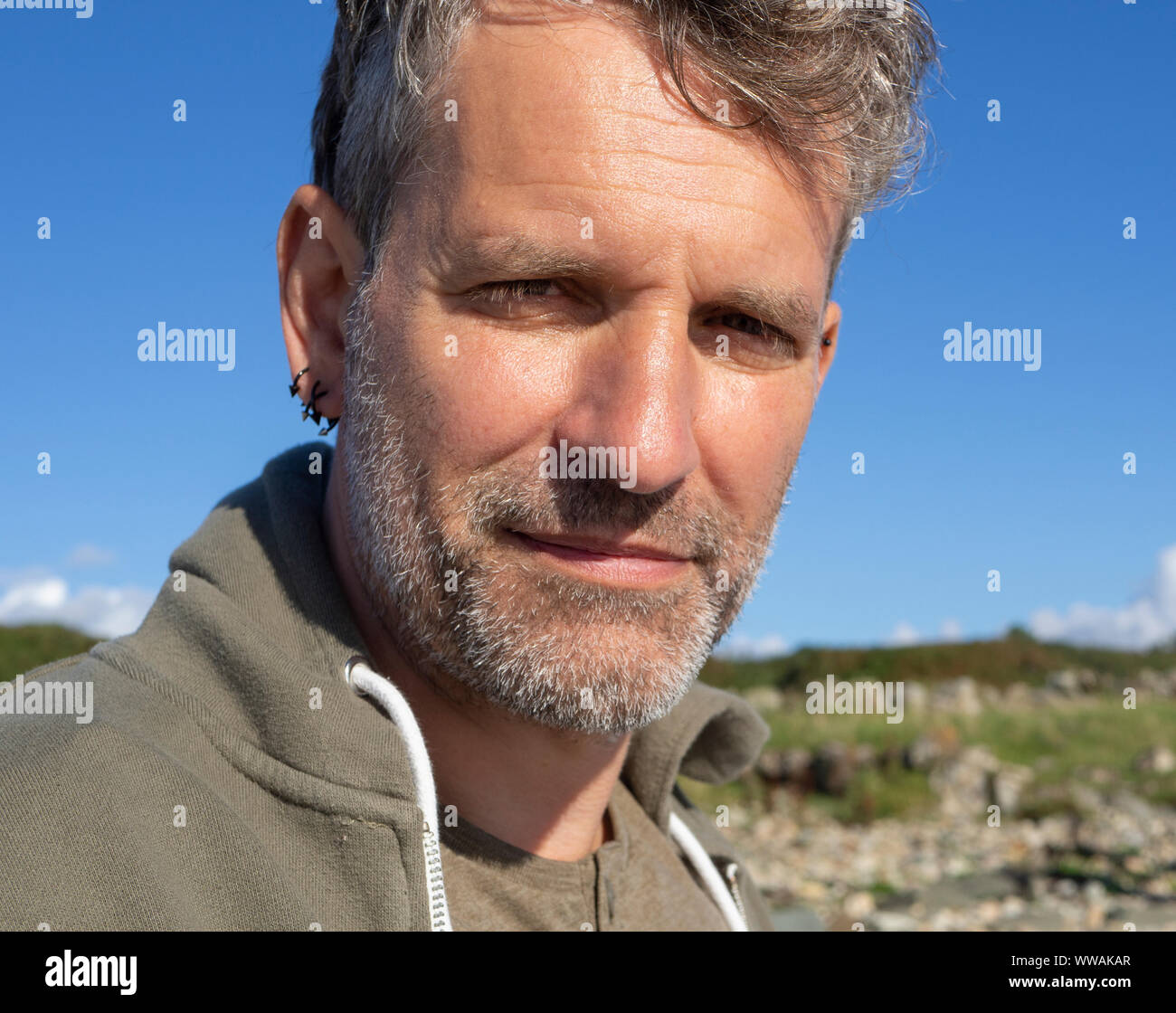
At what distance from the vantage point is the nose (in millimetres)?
2215

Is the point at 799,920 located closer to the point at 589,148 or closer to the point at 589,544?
the point at 589,544

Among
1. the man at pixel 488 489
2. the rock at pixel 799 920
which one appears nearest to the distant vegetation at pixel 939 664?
the rock at pixel 799 920

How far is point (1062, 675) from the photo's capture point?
24109mm

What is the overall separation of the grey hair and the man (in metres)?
0.01

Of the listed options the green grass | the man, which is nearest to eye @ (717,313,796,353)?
the man

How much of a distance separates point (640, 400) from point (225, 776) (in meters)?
1.21

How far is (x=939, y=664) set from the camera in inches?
1000

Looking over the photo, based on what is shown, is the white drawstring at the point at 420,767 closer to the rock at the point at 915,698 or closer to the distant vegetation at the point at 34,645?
the distant vegetation at the point at 34,645

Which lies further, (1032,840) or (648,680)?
(1032,840)

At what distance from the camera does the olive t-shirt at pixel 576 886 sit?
244 cm

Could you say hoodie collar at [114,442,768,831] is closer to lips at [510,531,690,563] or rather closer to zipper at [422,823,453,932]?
zipper at [422,823,453,932]
